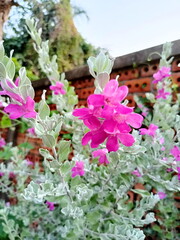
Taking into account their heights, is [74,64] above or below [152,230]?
above

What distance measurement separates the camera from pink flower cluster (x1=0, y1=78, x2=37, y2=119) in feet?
1.37

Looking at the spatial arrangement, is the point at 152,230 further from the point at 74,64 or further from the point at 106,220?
the point at 74,64

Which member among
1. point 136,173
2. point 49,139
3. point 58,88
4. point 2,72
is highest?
point 58,88

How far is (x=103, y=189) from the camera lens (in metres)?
0.84

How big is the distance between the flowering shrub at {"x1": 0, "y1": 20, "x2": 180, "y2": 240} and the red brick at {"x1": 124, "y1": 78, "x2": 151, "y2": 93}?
0.11 metres

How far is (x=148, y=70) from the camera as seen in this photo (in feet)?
5.03

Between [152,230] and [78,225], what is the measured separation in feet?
2.54

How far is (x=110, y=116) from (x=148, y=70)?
1.26 metres

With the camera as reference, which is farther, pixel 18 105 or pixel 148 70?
pixel 148 70

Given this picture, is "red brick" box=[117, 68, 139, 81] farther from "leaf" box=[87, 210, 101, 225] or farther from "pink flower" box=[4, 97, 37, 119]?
"pink flower" box=[4, 97, 37, 119]

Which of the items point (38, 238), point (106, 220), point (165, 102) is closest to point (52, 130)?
point (106, 220)

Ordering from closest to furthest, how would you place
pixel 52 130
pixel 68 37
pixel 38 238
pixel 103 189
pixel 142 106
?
pixel 52 130, pixel 103 189, pixel 38 238, pixel 142 106, pixel 68 37

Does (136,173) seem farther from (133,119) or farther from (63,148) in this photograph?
(133,119)

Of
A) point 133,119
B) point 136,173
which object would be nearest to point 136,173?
point 136,173
